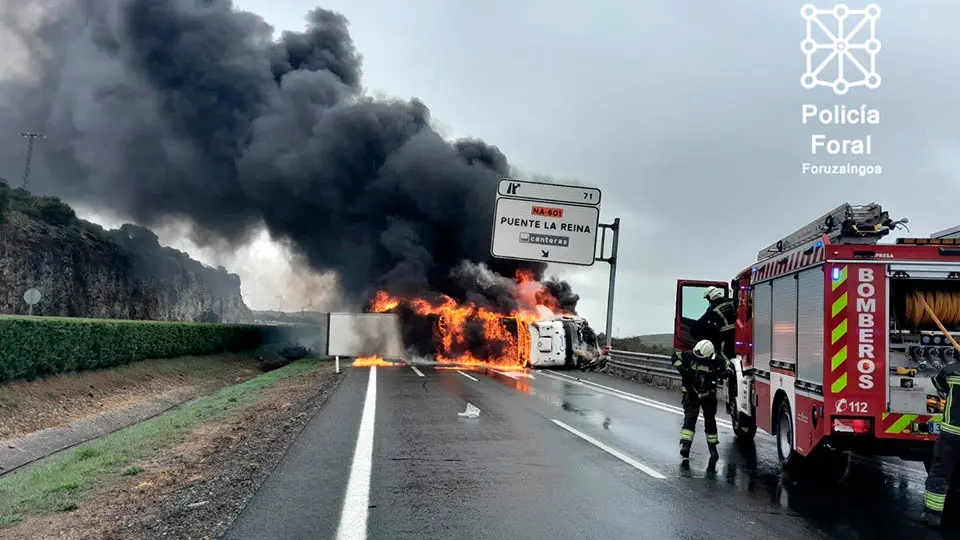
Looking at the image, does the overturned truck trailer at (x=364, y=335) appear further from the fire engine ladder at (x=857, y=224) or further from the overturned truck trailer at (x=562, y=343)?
the fire engine ladder at (x=857, y=224)

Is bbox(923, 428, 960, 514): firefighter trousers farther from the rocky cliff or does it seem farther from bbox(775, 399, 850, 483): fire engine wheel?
the rocky cliff

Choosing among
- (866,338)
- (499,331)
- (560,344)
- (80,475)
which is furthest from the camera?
(499,331)

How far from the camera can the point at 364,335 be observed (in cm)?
2875

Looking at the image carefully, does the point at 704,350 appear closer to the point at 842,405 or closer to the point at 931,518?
the point at 842,405

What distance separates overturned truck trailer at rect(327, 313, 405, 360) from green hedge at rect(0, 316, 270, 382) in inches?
240

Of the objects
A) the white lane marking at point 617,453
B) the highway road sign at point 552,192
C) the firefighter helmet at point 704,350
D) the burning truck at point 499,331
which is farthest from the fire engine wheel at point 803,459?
the burning truck at point 499,331

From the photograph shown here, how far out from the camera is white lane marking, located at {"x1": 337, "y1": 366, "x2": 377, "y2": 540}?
4.66 meters

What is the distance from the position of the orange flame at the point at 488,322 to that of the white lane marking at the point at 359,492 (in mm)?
17437

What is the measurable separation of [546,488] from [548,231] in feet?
54.6

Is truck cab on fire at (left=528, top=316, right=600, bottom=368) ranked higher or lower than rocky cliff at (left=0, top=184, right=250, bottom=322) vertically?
lower

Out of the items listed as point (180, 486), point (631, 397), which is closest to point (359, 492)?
point (180, 486)

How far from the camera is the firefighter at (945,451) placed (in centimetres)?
502

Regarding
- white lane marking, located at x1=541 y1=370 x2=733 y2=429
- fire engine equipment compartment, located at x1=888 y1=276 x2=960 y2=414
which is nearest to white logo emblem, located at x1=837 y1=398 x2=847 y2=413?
fire engine equipment compartment, located at x1=888 y1=276 x2=960 y2=414

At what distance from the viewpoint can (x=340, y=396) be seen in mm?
13703
